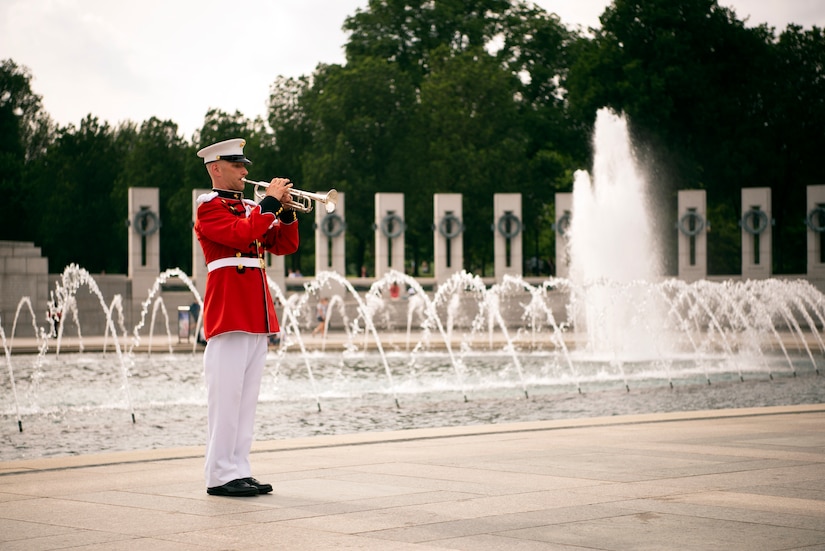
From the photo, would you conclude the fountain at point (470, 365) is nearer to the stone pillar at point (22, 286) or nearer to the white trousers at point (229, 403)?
the stone pillar at point (22, 286)

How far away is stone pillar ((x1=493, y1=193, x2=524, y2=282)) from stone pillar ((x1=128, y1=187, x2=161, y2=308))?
1100cm

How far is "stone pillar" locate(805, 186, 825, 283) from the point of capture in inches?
1629

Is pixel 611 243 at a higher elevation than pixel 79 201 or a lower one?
lower

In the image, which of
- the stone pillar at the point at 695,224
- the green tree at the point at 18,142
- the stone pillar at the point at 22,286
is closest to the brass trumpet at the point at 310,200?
the stone pillar at the point at 22,286

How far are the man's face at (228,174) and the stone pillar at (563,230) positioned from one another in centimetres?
3386

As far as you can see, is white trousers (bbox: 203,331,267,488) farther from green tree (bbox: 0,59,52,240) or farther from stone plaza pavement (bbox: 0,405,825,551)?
green tree (bbox: 0,59,52,240)

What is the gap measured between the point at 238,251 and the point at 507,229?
34.8 metres

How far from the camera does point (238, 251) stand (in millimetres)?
7227

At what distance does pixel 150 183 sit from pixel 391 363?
4214 cm

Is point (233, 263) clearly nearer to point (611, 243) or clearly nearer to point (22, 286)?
point (22, 286)

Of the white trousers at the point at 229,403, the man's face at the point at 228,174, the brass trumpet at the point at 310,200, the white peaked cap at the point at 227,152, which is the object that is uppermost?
the white peaked cap at the point at 227,152

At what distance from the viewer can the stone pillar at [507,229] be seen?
136 ft

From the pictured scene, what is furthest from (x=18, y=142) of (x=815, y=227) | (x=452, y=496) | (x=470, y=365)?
(x=452, y=496)

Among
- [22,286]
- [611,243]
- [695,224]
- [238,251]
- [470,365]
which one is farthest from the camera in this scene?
[695,224]
